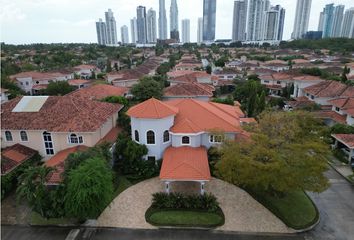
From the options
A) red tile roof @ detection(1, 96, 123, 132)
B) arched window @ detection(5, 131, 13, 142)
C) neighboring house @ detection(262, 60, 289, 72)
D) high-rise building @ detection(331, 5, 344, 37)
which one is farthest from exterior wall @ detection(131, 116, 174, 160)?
high-rise building @ detection(331, 5, 344, 37)

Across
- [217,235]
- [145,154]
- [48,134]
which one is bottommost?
[217,235]

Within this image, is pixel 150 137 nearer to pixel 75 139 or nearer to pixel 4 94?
pixel 75 139

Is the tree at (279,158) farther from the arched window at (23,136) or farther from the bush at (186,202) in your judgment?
the arched window at (23,136)

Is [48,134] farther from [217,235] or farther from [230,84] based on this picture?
[230,84]

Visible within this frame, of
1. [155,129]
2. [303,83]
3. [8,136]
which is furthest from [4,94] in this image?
[303,83]

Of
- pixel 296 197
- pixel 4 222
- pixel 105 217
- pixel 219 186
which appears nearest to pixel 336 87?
pixel 296 197

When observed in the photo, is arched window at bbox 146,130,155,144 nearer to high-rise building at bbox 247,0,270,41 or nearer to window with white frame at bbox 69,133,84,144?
window with white frame at bbox 69,133,84,144
